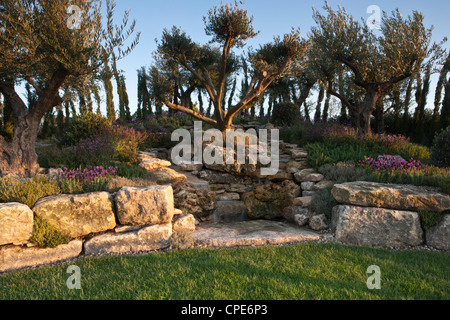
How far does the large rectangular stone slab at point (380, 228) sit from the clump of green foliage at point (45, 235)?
5449mm

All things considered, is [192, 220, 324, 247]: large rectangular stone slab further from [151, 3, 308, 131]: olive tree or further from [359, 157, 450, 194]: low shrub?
[151, 3, 308, 131]: olive tree

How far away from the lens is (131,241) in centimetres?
553

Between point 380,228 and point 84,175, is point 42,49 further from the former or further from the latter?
point 380,228

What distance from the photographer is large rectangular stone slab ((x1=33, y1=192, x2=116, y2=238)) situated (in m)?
5.20

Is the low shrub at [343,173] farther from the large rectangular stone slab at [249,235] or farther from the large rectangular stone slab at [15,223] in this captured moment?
the large rectangular stone slab at [15,223]

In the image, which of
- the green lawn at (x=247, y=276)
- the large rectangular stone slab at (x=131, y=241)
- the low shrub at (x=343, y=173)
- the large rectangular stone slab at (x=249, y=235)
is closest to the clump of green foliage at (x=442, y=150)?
the low shrub at (x=343, y=173)

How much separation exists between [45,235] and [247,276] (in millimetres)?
3677

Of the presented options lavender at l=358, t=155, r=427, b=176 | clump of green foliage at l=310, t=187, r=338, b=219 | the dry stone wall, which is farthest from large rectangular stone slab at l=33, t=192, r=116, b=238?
lavender at l=358, t=155, r=427, b=176

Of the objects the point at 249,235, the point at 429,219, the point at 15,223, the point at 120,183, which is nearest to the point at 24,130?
the point at 120,183

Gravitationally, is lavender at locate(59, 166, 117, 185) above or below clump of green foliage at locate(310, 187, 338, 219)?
above

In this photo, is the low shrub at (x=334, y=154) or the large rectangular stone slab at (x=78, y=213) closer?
the large rectangular stone slab at (x=78, y=213)

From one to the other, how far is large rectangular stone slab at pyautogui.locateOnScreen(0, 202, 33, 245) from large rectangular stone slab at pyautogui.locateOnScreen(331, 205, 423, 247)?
5.90 m

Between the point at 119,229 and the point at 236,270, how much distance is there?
2.70 m

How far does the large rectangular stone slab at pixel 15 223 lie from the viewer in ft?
15.7
